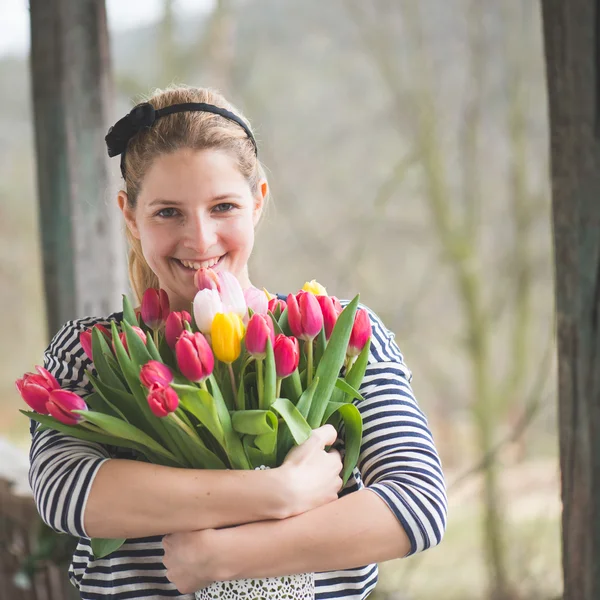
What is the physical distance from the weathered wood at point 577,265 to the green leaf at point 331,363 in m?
0.51

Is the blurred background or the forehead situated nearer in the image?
the forehead

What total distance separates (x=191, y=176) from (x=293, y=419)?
16.2 inches

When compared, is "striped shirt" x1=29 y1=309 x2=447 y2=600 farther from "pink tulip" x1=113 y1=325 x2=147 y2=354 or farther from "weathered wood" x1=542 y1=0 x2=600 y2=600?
"weathered wood" x1=542 y1=0 x2=600 y2=600

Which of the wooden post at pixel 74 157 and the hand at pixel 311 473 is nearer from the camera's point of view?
the hand at pixel 311 473

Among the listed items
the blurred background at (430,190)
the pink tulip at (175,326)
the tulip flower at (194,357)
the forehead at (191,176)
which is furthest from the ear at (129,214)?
the blurred background at (430,190)

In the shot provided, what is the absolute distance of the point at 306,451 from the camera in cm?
103

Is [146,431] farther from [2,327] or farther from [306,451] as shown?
[2,327]

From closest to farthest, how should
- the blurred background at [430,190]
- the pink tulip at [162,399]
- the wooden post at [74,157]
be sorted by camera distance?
the pink tulip at [162,399] → the wooden post at [74,157] → the blurred background at [430,190]

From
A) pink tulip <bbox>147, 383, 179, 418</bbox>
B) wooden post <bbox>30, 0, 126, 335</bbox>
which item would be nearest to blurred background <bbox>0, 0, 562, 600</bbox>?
wooden post <bbox>30, 0, 126, 335</bbox>

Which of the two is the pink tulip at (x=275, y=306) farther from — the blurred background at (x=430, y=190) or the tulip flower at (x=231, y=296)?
the blurred background at (x=430, y=190)

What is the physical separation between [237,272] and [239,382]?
0.25 m

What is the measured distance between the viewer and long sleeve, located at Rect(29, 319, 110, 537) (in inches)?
40.8

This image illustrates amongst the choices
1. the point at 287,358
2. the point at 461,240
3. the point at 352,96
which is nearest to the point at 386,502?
the point at 287,358

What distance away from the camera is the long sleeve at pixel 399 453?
1.03 m
